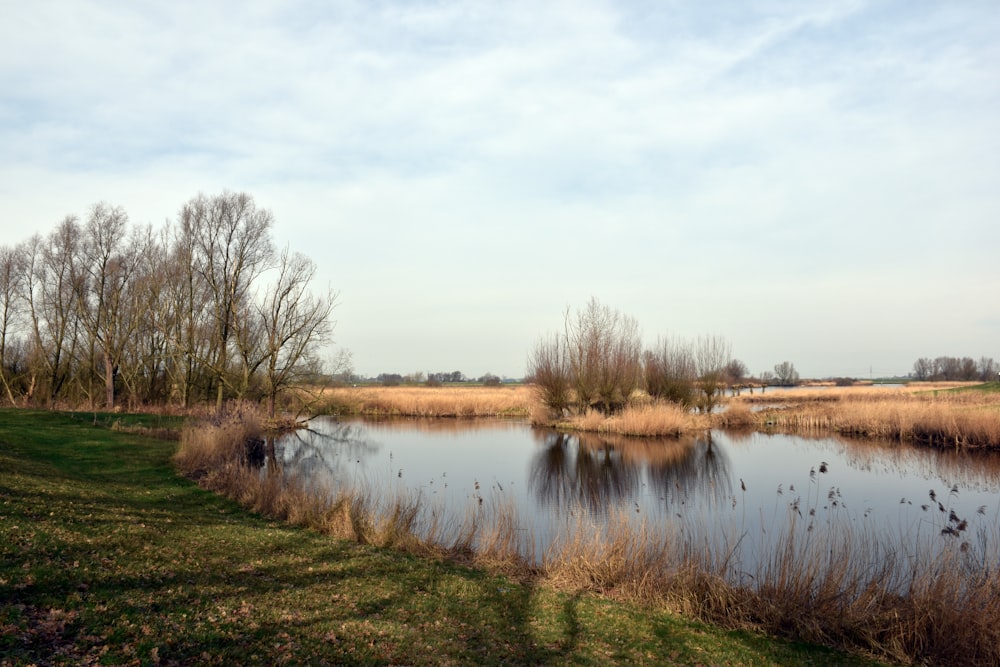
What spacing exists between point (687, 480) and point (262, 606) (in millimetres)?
13572

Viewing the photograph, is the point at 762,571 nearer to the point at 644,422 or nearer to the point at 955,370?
the point at 644,422

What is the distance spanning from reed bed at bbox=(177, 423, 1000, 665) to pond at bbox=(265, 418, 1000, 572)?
14.2 inches

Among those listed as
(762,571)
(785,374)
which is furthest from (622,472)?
(785,374)

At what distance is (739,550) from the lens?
930cm

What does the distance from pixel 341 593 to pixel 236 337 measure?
935 inches

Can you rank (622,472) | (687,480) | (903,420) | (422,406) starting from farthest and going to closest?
(422,406) < (903,420) < (622,472) < (687,480)

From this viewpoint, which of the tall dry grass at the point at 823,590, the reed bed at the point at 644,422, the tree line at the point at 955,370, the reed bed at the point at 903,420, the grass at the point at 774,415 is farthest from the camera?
the tree line at the point at 955,370

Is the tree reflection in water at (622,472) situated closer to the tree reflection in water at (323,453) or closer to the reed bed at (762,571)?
the reed bed at (762,571)

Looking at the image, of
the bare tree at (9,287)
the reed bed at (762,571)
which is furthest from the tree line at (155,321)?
the reed bed at (762,571)

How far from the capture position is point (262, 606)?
18.2 ft

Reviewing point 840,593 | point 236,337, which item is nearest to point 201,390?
point 236,337

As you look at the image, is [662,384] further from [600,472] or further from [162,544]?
[162,544]

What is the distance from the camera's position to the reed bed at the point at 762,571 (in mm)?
5820

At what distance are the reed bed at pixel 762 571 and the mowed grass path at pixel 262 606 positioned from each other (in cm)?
47
